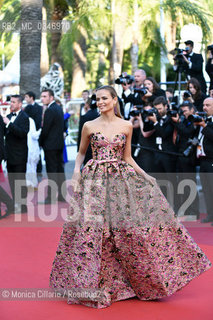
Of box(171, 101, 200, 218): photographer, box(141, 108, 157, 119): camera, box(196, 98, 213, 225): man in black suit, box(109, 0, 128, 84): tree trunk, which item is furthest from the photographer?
box(109, 0, 128, 84): tree trunk

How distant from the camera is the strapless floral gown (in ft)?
17.6

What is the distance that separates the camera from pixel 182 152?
9383 mm

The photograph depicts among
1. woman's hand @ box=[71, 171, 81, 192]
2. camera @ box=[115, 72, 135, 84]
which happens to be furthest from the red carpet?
camera @ box=[115, 72, 135, 84]

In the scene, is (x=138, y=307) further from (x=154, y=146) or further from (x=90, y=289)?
(x=154, y=146)

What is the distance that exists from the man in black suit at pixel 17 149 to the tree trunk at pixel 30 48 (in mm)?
6100

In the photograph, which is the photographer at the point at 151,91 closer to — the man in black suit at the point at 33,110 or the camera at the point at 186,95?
the camera at the point at 186,95

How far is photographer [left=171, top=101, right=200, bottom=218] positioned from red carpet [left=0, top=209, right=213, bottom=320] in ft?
4.29

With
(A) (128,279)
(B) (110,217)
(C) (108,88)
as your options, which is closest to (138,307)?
(A) (128,279)

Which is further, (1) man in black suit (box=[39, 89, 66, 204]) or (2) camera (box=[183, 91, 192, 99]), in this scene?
(1) man in black suit (box=[39, 89, 66, 204])

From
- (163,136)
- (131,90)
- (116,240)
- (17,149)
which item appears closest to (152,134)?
(163,136)

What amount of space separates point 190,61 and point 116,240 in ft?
20.1

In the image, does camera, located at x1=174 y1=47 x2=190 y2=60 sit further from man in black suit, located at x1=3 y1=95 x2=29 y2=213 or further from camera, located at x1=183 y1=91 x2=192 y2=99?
man in black suit, located at x1=3 y1=95 x2=29 y2=213

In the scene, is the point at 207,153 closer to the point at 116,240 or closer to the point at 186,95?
the point at 186,95

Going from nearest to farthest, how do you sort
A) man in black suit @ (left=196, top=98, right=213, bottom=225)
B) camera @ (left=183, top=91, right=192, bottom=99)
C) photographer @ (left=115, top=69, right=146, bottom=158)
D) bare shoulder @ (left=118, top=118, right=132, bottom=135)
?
bare shoulder @ (left=118, top=118, right=132, bottom=135), man in black suit @ (left=196, top=98, right=213, bottom=225), camera @ (left=183, top=91, right=192, bottom=99), photographer @ (left=115, top=69, right=146, bottom=158)
